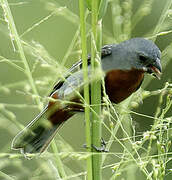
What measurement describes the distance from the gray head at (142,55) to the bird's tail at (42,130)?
1.69 ft

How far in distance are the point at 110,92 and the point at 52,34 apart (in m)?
1.92

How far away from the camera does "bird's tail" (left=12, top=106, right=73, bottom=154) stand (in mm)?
2689

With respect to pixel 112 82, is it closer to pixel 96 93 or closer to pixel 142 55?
pixel 142 55

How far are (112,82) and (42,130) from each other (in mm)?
554

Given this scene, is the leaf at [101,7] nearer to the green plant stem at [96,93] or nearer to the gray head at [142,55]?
the green plant stem at [96,93]

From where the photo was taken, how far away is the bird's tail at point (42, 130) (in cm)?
269

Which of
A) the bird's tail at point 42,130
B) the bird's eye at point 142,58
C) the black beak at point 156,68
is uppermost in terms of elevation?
the bird's eye at point 142,58

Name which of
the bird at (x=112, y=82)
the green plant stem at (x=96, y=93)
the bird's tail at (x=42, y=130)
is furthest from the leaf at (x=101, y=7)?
the bird's tail at (x=42, y=130)

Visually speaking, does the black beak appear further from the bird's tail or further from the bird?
the bird's tail

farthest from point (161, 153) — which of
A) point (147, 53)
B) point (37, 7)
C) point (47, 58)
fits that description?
point (37, 7)

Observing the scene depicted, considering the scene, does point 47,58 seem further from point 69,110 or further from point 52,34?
point 52,34

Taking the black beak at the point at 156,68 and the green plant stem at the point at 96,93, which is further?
the black beak at the point at 156,68

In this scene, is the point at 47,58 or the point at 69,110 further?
the point at 69,110

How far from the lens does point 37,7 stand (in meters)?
4.72
